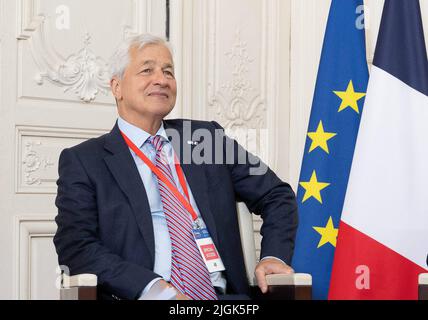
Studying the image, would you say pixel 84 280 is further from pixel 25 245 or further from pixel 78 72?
pixel 78 72

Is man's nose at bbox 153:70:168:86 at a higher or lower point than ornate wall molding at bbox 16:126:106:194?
higher

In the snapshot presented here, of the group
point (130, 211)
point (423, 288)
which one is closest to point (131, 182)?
point (130, 211)

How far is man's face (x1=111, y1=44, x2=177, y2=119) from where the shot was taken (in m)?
2.54

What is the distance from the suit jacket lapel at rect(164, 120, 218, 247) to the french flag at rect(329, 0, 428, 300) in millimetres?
868

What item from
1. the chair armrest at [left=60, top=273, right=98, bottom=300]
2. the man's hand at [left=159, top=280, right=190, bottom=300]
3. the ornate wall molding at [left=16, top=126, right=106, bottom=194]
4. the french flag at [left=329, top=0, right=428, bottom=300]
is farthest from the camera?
the ornate wall molding at [left=16, top=126, right=106, bottom=194]

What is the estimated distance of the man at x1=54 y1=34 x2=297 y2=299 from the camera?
2301mm

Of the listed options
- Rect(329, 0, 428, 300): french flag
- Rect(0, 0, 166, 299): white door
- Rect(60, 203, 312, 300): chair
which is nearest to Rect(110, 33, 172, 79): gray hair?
Rect(60, 203, 312, 300): chair

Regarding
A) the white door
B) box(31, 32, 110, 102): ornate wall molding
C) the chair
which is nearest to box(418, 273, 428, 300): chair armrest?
the chair

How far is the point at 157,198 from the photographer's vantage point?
2.43 metres

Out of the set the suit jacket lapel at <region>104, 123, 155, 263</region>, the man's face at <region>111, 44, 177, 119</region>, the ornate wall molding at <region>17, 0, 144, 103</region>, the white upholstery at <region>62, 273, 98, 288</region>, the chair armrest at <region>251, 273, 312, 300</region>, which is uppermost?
the ornate wall molding at <region>17, 0, 144, 103</region>

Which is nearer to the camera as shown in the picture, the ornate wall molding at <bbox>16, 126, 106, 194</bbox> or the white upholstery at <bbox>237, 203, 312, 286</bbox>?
the white upholstery at <bbox>237, 203, 312, 286</bbox>

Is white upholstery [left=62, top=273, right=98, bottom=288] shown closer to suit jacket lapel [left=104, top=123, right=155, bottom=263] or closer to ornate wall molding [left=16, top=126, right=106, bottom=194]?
suit jacket lapel [left=104, top=123, right=155, bottom=263]

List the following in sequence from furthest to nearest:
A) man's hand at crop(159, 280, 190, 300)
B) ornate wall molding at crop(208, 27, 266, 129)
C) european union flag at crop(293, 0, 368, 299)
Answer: ornate wall molding at crop(208, 27, 266, 129), european union flag at crop(293, 0, 368, 299), man's hand at crop(159, 280, 190, 300)

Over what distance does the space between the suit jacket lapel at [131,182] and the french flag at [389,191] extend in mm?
1078
